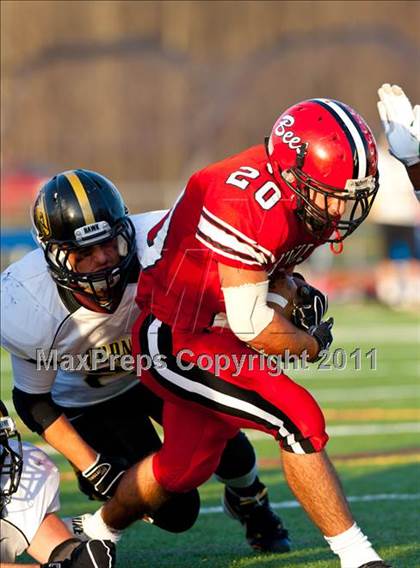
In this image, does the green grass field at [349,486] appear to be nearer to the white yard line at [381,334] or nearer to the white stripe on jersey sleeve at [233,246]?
the white yard line at [381,334]

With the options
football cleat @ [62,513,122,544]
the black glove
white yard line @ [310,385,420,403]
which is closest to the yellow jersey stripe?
football cleat @ [62,513,122,544]

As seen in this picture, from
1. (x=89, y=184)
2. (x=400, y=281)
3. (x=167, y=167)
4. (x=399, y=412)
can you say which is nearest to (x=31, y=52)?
(x=167, y=167)

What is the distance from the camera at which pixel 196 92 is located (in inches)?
1078

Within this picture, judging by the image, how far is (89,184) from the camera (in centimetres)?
472

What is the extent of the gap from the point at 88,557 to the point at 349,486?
301 centimetres

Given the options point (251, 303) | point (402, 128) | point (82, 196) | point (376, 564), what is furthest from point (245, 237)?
point (376, 564)

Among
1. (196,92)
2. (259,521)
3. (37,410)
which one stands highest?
(37,410)

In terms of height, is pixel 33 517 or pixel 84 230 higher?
pixel 84 230

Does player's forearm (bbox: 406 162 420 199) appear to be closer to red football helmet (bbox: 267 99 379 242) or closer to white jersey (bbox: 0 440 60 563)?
red football helmet (bbox: 267 99 379 242)

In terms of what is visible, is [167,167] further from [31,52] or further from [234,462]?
[234,462]

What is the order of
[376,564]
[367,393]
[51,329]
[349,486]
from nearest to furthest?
[376,564]
[51,329]
[349,486]
[367,393]

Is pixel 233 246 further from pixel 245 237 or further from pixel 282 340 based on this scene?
pixel 282 340

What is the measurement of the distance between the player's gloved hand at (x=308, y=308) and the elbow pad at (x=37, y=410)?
3.46 feet

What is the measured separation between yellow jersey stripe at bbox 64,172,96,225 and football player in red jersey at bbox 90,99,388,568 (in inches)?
13.2
